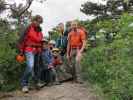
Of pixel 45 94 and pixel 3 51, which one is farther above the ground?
pixel 3 51

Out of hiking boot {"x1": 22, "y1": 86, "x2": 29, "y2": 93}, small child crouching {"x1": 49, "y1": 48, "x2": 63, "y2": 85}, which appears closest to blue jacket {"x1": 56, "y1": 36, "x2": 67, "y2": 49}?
small child crouching {"x1": 49, "y1": 48, "x2": 63, "y2": 85}

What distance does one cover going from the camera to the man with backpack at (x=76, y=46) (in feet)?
38.4

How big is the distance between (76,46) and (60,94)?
179cm

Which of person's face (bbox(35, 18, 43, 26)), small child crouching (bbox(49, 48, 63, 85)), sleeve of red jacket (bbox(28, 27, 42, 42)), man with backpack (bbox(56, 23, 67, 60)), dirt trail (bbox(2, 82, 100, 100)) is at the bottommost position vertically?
dirt trail (bbox(2, 82, 100, 100))

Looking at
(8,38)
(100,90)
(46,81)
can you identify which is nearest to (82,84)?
(46,81)

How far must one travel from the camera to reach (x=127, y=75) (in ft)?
30.1

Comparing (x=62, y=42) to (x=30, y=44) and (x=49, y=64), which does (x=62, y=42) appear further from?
(x=30, y=44)

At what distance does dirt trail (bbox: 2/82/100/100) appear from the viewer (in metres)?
10.1

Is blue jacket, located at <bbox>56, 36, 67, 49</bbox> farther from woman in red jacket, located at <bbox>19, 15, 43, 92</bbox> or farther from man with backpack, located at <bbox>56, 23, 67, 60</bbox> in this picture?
woman in red jacket, located at <bbox>19, 15, 43, 92</bbox>

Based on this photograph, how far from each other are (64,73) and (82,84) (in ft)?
3.16

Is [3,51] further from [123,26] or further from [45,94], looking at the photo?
[123,26]

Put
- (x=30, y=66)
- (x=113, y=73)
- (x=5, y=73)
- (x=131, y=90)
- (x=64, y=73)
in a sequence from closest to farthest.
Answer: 1. (x=131, y=90)
2. (x=113, y=73)
3. (x=30, y=66)
4. (x=5, y=73)
5. (x=64, y=73)

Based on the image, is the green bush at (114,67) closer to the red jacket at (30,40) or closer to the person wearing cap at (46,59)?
the person wearing cap at (46,59)

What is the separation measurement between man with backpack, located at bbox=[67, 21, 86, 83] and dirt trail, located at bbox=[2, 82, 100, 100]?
24.6 inches
